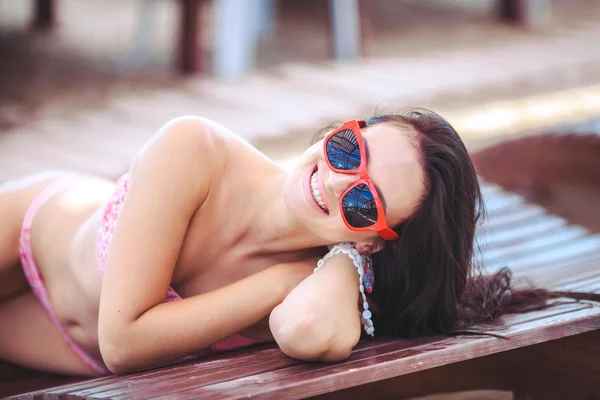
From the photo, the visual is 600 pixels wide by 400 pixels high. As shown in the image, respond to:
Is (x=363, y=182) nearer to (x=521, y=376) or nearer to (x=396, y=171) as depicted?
(x=396, y=171)

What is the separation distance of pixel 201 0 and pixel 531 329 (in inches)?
177

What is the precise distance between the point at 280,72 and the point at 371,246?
4.54 meters

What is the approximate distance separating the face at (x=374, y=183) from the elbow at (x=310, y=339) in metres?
0.21

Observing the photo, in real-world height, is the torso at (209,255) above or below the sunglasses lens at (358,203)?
below

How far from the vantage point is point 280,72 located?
6203 mm

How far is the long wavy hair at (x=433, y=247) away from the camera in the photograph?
67.8 inches

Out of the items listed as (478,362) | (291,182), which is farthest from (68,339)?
(478,362)

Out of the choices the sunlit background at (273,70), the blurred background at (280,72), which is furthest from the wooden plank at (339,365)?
the sunlit background at (273,70)

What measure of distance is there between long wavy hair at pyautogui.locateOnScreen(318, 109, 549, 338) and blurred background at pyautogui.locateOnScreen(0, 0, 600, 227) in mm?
1732

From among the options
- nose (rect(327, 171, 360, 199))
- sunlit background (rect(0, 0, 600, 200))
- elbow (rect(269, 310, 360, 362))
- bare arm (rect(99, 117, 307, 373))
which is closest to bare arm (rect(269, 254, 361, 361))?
elbow (rect(269, 310, 360, 362))

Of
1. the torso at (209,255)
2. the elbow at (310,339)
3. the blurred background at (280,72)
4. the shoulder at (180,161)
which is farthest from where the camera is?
the blurred background at (280,72)

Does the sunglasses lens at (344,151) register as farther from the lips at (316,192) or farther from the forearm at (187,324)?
the forearm at (187,324)

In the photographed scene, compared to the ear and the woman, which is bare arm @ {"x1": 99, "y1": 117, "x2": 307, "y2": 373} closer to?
the woman

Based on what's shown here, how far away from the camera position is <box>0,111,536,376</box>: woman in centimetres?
169
